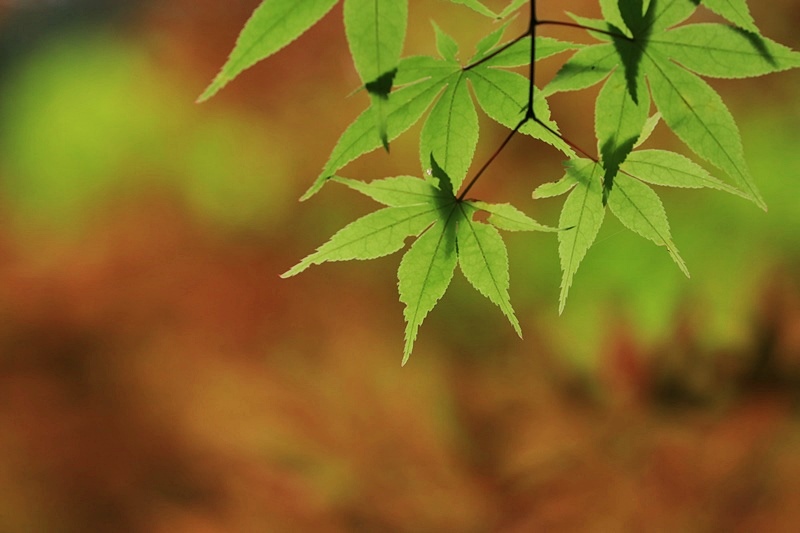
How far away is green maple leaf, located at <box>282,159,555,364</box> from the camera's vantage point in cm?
46

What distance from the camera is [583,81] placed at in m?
0.43

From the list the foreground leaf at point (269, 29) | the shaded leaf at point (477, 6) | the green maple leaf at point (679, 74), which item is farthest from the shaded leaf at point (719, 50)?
the foreground leaf at point (269, 29)

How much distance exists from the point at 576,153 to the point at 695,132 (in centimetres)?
10

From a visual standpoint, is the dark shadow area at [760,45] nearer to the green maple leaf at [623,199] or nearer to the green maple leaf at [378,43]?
the green maple leaf at [623,199]

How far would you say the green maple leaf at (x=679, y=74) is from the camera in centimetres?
39

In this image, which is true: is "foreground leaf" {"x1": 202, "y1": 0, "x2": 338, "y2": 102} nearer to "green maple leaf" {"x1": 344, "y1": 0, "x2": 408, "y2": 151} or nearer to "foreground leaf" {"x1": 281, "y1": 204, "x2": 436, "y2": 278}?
"green maple leaf" {"x1": 344, "y1": 0, "x2": 408, "y2": 151}

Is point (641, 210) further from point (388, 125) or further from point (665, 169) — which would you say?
point (388, 125)

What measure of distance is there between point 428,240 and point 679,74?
205 millimetres

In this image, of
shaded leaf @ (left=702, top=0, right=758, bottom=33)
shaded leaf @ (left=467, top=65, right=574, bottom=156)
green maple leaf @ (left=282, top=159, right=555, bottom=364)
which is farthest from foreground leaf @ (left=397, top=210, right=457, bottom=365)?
shaded leaf @ (left=702, top=0, right=758, bottom=33)

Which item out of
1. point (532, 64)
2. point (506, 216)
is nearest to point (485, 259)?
point (506, 216)

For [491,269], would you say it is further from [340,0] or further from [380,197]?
[340,0]

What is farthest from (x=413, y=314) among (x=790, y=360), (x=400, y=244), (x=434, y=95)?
(x=790, y=360)

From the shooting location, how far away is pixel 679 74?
41 centimetres

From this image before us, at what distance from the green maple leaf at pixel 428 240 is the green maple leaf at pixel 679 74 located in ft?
0.32
